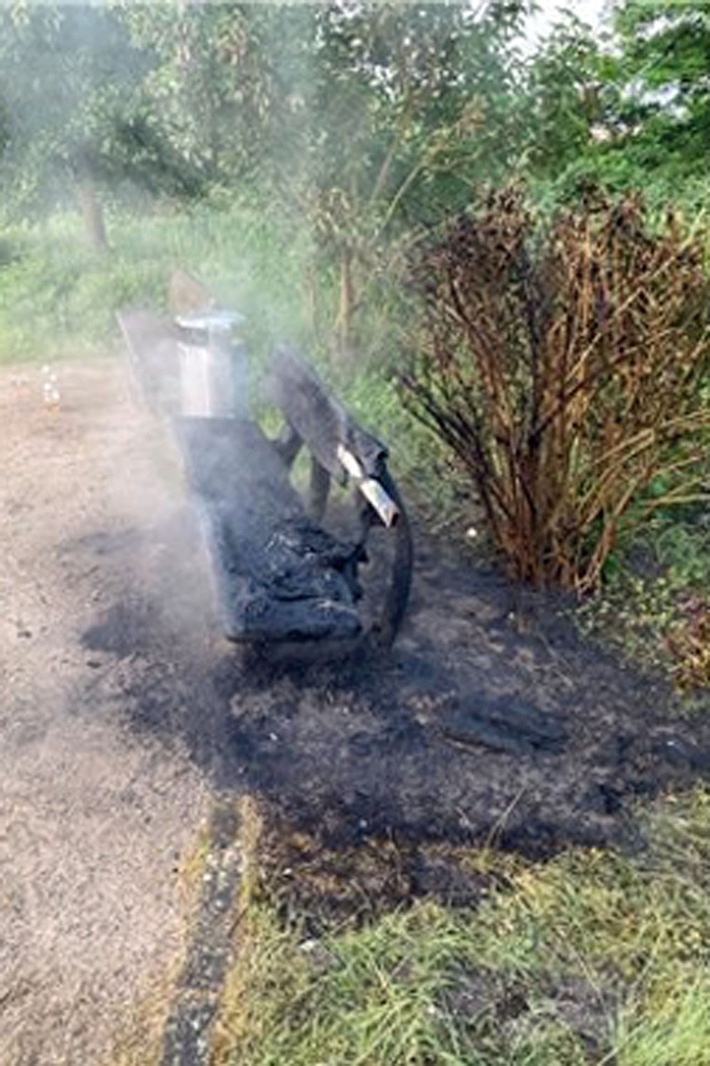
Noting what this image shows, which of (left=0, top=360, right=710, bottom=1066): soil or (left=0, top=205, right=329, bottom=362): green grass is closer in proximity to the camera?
(left=0, top=360, right=710, bottom=1066): soil

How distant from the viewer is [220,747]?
2.88m

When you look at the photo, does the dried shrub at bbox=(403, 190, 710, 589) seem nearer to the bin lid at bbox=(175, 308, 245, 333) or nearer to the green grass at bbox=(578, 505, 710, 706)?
the green grass at bbox=(578, 505, 710, 706)

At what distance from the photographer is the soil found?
7.44ft

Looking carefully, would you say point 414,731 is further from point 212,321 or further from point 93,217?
point 93,217

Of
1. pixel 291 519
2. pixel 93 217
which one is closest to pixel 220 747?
pixel 291 519

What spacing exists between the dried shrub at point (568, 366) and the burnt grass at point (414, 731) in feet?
1.13

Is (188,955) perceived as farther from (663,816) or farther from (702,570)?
(702,570)

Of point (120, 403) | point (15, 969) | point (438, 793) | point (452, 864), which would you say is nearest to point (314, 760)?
point (438, 793)

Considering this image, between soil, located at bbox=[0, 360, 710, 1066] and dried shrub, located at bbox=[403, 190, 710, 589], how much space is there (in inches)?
14.1

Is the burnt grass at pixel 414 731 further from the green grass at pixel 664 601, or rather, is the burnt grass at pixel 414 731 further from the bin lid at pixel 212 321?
the bin lid at pixel 212 321

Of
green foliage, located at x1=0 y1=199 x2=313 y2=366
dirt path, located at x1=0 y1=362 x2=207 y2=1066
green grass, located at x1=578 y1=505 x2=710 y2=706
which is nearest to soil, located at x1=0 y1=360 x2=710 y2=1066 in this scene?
dirt path, located at x1=0 y1=362 x2=207 y2=1066

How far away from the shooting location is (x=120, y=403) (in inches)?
246

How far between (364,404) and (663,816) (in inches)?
129

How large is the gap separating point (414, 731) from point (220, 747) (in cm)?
59
